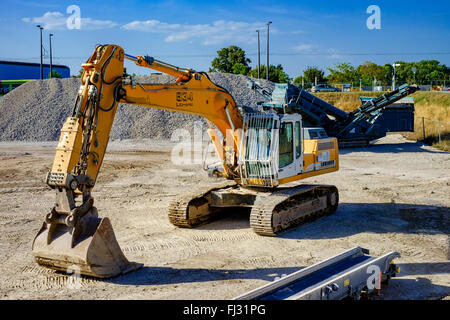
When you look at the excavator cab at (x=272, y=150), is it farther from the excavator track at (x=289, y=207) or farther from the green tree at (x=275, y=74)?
the green tree at (x=275, y=74)

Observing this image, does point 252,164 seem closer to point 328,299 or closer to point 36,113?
point 328,299

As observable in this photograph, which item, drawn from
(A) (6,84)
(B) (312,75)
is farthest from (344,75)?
(A) (6,84)

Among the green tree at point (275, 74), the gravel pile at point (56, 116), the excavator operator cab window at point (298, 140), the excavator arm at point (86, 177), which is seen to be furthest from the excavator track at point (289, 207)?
the green tree at point (275, 74)

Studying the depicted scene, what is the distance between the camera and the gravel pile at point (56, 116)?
32438 millimetres

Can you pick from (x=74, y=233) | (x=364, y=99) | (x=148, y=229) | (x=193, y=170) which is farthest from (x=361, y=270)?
(x=364, y=99)

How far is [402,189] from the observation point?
1570 centimetres

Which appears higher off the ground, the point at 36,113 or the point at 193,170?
the point at 36,113

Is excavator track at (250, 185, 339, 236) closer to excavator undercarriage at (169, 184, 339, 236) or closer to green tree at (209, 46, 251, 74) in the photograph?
excavator undercarriage at (169, 184, 339, 236)

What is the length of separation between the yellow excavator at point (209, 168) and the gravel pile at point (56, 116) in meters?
20.9

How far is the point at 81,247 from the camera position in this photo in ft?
Answer: 24.5

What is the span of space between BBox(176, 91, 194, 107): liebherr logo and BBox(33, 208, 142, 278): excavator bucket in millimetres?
2895

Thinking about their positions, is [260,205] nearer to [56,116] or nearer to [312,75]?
[56,116]

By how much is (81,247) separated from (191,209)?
383 cm

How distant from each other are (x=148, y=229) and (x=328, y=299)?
582 cm
